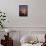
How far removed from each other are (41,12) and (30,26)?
45 centimetres

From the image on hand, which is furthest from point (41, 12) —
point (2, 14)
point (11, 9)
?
point (2, 14)

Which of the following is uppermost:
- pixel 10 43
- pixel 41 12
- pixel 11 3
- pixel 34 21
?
pixel 11 3

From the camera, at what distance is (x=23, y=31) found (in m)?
3.58

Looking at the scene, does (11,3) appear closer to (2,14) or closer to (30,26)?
(2,14)

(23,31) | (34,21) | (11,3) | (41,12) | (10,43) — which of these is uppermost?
(11,3)

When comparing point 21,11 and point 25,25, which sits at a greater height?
point 21,11

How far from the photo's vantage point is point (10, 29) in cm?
347

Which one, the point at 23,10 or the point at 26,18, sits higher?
the point at 23,10

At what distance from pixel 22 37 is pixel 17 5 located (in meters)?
0.81

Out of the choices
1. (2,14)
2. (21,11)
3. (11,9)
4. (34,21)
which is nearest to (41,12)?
(34,21)

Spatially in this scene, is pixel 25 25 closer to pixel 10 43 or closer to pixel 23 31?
pixel 23 31

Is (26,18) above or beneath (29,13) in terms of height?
beneath

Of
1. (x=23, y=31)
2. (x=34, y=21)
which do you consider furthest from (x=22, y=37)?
(x=34, y=21)

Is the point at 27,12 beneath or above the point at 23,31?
above
